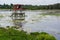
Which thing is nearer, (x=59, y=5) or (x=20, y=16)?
(x=20, y=16)

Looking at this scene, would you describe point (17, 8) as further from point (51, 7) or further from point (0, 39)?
point (51, 7)

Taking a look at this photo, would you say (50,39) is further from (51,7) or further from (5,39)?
(51,7)

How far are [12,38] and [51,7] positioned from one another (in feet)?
263

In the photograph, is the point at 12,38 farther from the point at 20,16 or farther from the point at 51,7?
the point at 51,7

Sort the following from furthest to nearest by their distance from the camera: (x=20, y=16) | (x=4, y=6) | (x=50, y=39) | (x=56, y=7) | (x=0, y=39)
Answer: (x=4, y=6), (x=56, y=7), (x=20, y=16), (x=50, y=39), (x=0, y=39)

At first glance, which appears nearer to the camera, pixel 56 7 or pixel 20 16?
pixel 20 16

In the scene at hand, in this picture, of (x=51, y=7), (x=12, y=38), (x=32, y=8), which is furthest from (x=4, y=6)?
(x=12, y=38)

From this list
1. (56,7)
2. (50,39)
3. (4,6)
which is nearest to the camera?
(50,39)

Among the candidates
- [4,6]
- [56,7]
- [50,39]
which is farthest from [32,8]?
[50,39]

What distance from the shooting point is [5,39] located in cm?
1484

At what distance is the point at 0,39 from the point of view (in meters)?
14.7

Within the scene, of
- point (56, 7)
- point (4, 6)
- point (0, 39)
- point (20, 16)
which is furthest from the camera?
point (4, 6)

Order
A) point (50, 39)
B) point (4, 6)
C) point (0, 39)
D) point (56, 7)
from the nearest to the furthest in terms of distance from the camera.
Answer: point (0, 39) < point (50, 39) < point (56, 7) < point (4, 6)

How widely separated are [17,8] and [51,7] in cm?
4599
